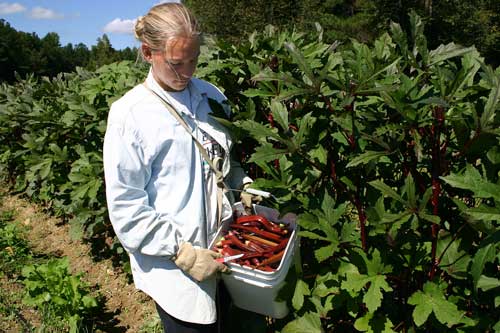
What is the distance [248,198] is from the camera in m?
2.40

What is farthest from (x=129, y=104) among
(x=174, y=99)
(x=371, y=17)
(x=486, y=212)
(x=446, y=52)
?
(x=371, y=17)

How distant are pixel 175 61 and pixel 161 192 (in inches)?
21.5

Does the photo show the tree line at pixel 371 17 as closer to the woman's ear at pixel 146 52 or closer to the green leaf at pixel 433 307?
the woman's ear at pixel 146 52

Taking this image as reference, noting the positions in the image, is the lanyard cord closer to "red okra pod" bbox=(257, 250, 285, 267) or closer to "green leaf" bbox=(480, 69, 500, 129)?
"red okra pod" bbox=(257, 250, 285, 267)

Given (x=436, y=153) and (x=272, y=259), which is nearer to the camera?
(x=436, y=153)

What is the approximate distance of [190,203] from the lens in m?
2.12

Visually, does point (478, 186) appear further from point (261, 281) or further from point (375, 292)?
point (261, 281)

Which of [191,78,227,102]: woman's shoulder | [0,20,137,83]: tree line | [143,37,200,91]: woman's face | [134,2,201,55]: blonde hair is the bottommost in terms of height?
[0,20,137,83]: tree line

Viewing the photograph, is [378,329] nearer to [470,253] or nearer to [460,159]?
[470,253]

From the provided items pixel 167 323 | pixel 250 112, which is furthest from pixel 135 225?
pixel 250 112

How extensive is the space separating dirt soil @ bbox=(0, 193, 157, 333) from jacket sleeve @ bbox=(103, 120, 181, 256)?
70.5 inches

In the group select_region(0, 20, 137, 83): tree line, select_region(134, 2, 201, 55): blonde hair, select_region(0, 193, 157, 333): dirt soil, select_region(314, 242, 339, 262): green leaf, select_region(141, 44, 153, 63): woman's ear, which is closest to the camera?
select_region(314, 242, 339, 262): green leaf

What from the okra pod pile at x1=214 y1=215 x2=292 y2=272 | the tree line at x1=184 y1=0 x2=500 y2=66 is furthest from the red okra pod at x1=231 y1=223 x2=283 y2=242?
the tree line at x1=184 y1=0 x2=500 y2=66

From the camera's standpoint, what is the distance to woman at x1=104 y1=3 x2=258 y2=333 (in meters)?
1.96
